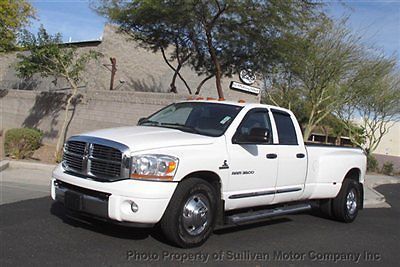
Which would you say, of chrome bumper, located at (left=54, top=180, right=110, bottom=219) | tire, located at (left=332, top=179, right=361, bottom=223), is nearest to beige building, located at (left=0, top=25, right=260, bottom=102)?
tire, located at (left=332, top=179, right=361, bottom=223)

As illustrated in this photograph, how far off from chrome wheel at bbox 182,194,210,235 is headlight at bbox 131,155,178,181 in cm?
48

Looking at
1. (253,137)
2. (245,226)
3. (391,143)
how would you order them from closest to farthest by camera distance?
(253,137)
(245,226)
(391,143)

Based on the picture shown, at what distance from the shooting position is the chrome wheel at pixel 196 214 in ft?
18.6

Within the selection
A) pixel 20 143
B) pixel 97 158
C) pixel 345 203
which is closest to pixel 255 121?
pixel 97 158

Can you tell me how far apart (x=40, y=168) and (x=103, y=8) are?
7613 mm

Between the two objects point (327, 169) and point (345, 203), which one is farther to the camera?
point (345, 203)

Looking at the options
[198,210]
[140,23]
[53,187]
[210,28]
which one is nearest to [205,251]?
[198,210]

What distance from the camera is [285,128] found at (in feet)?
24.6

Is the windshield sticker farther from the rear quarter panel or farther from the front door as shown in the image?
the rear quarter panel

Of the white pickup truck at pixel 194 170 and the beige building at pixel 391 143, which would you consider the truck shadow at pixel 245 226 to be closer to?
the white pickup truck at pixel 194 170

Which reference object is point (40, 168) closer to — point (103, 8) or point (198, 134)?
point (198, 134)

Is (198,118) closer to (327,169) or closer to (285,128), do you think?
(285,128)

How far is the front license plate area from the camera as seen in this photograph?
557 centimetres

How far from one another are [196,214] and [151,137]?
1.10 m
